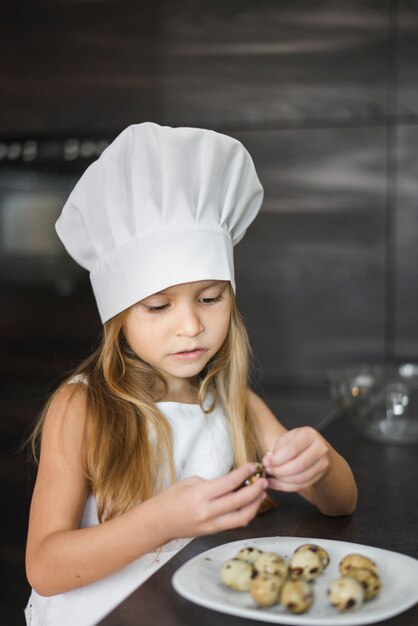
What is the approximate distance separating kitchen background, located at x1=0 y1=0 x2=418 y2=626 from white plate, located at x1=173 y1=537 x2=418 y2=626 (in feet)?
4.57

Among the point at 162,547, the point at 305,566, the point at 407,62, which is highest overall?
the point at 407,62

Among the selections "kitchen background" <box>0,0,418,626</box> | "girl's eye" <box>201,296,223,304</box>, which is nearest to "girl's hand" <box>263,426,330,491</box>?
"girl's eye" <box>201,296,223,304</box>

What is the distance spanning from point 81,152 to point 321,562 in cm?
175

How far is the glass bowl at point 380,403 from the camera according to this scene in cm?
148

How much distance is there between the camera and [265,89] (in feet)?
7.25

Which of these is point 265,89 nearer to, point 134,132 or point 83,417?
point 134,132

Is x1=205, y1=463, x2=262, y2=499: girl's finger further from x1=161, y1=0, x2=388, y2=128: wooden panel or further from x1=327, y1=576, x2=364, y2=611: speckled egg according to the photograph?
x1=161, y1=0, x2=388, y2=128: wooden panel

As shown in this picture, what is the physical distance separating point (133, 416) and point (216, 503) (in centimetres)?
35

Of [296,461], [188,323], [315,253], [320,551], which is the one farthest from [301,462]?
[315,253]

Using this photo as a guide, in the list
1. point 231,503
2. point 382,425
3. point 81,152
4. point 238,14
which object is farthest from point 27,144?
point 231,503

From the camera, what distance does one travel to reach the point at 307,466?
0.87 meters

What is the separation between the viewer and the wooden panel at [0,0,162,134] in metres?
2.27

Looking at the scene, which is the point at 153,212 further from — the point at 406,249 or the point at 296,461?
the point at 406,249

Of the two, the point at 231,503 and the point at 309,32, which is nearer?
the point at 231,503
